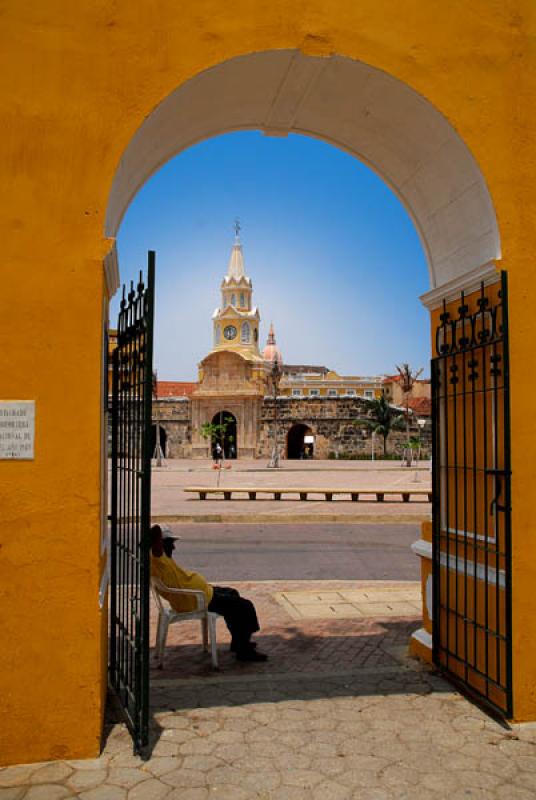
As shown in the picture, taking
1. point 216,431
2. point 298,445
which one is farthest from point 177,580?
point 298,445

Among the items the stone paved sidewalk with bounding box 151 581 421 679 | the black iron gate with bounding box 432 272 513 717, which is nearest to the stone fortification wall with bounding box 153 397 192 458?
the stone paved sidewalk with bounding box 151 581 421 679

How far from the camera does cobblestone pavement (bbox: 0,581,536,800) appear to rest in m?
3.35

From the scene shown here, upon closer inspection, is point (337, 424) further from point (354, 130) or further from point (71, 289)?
point (71, 289)

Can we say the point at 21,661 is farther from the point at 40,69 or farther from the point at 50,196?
the point at 40,69

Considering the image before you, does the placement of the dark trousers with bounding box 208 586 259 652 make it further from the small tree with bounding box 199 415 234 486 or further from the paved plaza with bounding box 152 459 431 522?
the small tree with bounding box 199 415 234 486

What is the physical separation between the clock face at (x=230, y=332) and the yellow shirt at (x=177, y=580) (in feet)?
181

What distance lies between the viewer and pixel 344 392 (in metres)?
66.2

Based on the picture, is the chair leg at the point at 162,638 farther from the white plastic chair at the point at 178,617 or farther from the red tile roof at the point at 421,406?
the red tile roof at the point at 421,406

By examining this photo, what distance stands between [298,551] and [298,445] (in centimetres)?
3840

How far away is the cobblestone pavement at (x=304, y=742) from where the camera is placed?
3.35 m

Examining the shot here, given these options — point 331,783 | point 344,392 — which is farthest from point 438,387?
point 344,392

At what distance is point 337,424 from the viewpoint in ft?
141

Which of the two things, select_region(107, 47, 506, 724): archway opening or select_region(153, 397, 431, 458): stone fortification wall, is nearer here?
select_region(107, 47, 506, 724): archway opening

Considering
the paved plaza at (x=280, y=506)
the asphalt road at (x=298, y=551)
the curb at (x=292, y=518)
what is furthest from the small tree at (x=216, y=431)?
the asphalt road at (x=298, y=551)
